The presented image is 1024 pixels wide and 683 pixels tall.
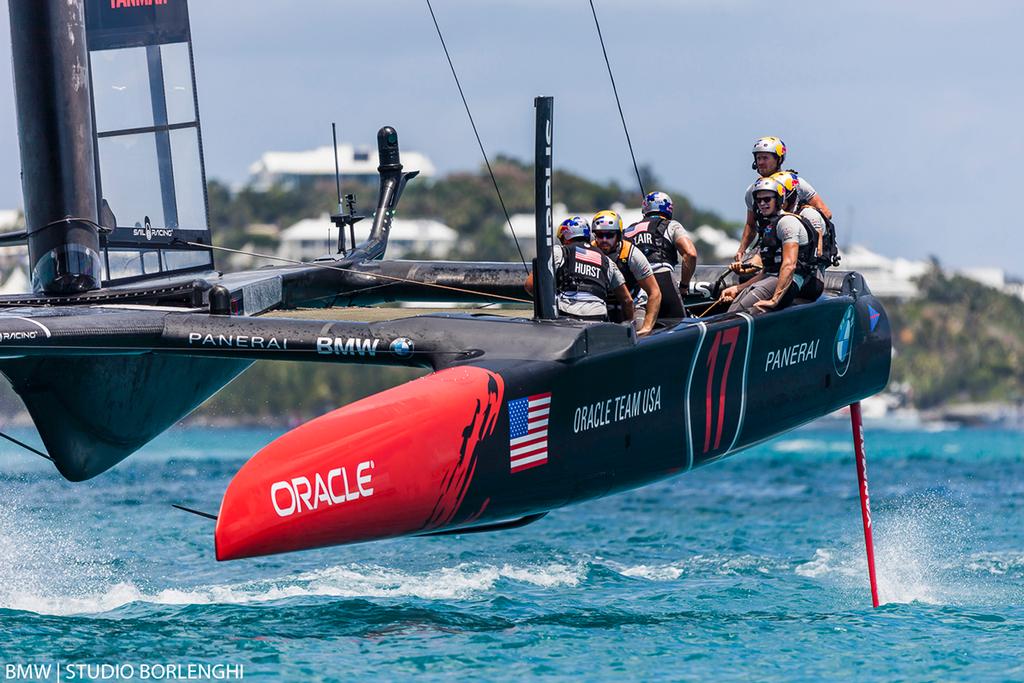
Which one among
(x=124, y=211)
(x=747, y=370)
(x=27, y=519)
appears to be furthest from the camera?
(x=27, y=519)

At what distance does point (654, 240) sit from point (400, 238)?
168 ft

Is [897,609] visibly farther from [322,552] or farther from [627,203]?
[627,203]

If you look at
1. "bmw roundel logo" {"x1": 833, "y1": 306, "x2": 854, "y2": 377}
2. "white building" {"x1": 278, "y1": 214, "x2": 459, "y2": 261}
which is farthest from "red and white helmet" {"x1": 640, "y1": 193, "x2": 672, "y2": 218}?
"white building" {"x1": 278, "y1": 214, "x2": 459, "y2": 261}

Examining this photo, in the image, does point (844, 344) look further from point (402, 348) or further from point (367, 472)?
point (367, 472)

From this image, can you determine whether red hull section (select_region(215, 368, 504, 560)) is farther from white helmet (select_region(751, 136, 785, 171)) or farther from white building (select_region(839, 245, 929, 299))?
white building (select_region(839, 245, 929, 299))

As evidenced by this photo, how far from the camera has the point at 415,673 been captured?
21.2 feet

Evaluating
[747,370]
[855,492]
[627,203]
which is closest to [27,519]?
[747,370]

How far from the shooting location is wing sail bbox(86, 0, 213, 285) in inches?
372

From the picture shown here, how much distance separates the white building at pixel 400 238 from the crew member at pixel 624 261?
48845mm

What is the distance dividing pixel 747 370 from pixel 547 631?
1.59 m

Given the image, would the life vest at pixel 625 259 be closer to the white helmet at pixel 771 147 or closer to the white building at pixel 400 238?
the white helmet at pixel 771 147

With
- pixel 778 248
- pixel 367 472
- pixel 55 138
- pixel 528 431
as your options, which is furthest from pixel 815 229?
pixel 55 138

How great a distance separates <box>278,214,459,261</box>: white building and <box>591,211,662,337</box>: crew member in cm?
4885

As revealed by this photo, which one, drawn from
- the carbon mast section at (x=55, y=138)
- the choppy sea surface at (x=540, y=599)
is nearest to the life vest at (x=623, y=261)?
the choppy sea surface at (x=540, y=599)
